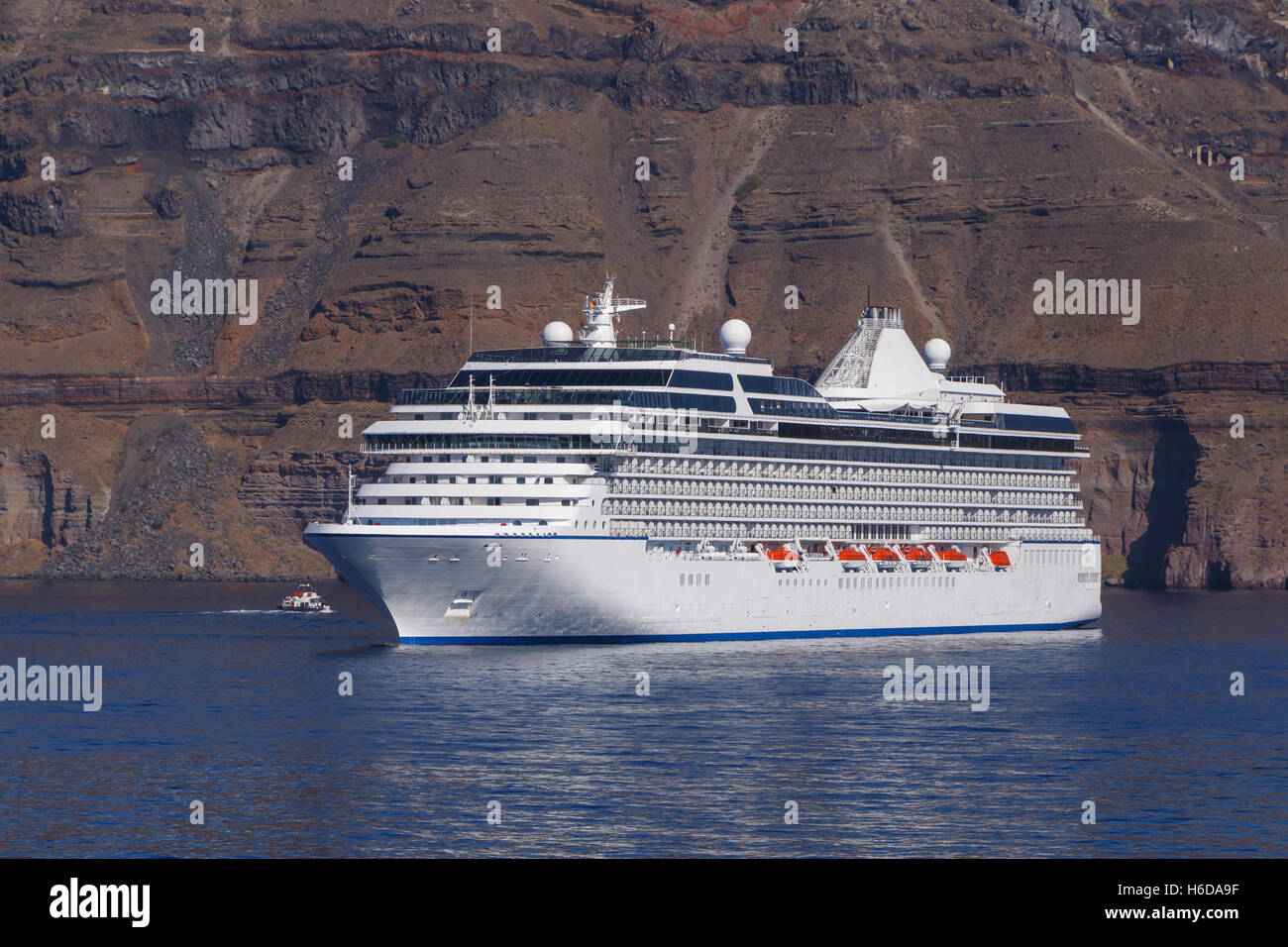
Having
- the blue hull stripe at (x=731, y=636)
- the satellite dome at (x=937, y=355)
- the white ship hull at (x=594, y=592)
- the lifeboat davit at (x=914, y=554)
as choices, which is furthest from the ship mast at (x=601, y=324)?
the satellite dome at (x=937, y=355)

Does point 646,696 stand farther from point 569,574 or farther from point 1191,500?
point 1191,500

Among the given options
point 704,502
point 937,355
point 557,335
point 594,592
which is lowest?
point 594,592

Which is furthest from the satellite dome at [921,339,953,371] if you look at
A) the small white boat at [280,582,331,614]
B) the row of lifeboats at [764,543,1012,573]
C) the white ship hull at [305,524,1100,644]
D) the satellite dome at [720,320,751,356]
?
the small white boat at [280,582,331,614]

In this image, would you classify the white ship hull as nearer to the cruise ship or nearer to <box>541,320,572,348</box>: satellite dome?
the cruise ship

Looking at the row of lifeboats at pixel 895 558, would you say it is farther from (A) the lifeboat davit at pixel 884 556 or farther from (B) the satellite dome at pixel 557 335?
(B) the satellite dome at pixel 557 335

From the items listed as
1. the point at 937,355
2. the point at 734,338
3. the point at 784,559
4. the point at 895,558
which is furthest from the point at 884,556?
the point at 937,355

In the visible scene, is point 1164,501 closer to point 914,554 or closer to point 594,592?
point 914,554
